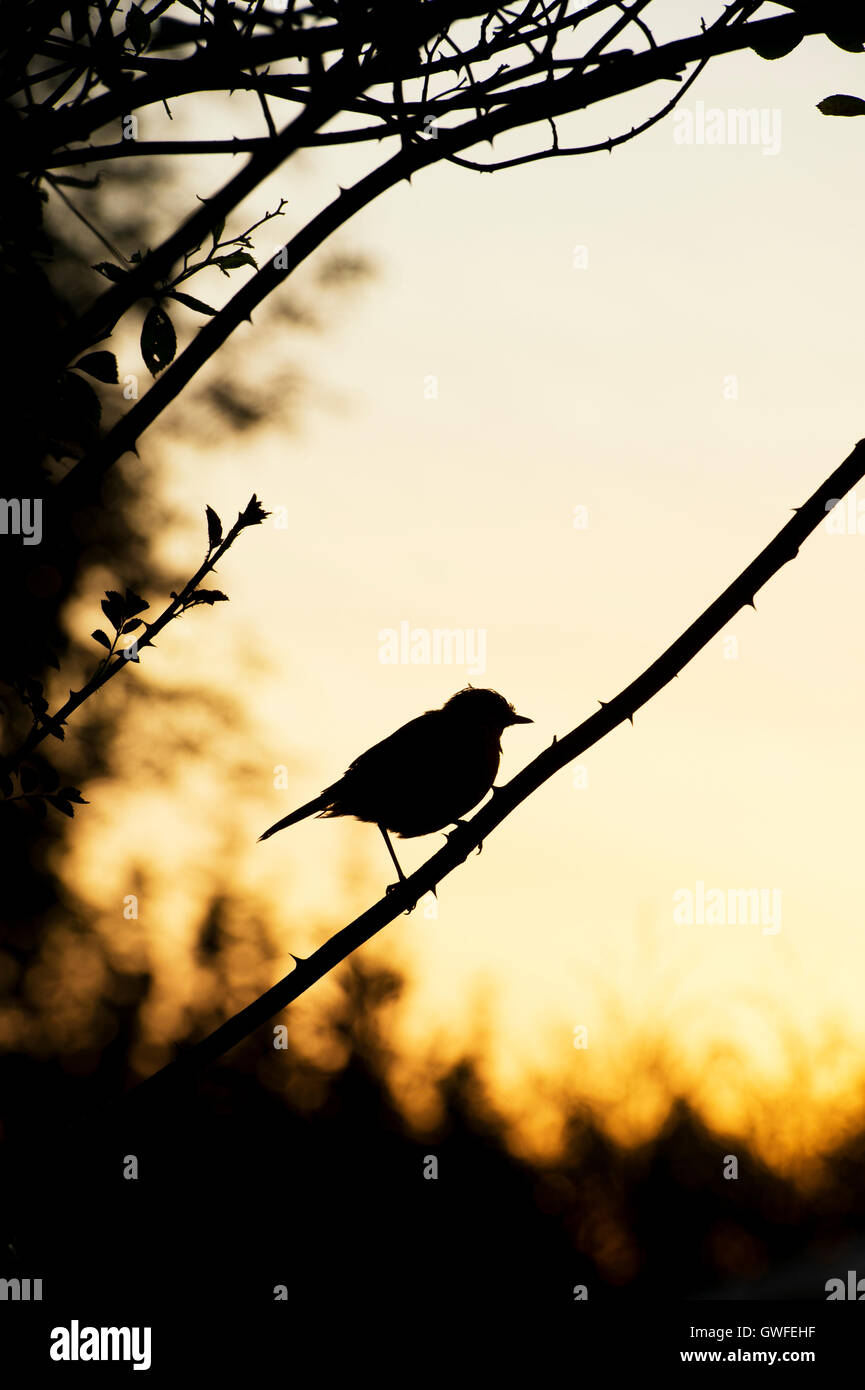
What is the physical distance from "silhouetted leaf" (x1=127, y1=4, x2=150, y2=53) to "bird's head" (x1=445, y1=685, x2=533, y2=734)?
3.12 metres

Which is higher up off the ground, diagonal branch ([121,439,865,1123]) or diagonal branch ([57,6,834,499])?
diagonal branch ([57,6,834,499])

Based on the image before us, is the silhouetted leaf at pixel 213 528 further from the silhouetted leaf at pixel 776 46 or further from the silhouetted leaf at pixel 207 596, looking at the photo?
the silhouetted leaf at pixel 776 46

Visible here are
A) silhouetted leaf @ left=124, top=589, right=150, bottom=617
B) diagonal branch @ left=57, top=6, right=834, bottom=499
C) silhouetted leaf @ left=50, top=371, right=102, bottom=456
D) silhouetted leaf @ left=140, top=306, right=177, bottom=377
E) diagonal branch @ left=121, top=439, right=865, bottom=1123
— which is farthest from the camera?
silhouetted leaf @ left=124, top=589, right=150, bottom=617

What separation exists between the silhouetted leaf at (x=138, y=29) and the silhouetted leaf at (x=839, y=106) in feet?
5.38

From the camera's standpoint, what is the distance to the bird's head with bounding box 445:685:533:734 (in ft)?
17.5

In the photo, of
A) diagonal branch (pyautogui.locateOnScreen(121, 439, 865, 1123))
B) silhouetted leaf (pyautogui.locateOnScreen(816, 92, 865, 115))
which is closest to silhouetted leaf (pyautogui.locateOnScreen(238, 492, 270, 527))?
diagonal branch (pyautogui.locateOnScreen(121, 439, 865, 1123))

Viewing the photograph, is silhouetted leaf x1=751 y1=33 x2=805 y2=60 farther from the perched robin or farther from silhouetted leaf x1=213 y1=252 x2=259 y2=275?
the perched robin

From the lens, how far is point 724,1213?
19516 millimetres

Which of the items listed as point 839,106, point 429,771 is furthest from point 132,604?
point 429,771

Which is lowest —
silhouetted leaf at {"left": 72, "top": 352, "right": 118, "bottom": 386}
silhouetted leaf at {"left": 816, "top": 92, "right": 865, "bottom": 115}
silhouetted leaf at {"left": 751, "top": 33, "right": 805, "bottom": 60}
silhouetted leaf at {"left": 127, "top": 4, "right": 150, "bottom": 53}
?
silhouetted leaf at {"left": 72, "top": 352, "right": 118, "bottom": 386}

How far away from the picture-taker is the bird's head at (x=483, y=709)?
5.34 m

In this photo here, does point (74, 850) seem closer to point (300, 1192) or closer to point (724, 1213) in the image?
point (300, 1192)
